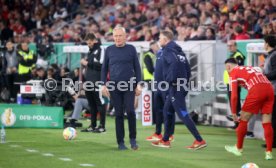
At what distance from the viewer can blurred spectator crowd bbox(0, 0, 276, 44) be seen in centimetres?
2200

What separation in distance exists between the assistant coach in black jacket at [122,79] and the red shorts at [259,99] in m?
2.07

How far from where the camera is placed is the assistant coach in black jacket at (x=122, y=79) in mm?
14258

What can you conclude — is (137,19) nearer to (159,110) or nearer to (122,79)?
(159,110)

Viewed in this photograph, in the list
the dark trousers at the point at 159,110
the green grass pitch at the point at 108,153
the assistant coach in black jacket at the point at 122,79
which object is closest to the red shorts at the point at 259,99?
the green grass pitch at the point at 108,153

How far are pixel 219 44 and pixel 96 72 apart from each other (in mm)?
5148

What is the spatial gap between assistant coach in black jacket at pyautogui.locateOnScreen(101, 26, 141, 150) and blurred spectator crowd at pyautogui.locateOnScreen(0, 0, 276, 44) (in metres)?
5.47

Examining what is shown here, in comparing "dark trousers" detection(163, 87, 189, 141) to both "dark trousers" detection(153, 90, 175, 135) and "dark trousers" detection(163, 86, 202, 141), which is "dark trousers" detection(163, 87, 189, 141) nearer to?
"dark trousers" detection(163, 86, 202, 141)

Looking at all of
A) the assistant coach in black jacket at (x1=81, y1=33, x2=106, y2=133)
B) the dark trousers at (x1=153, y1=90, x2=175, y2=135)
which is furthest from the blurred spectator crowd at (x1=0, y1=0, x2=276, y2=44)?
the assistant coach in black jacket at (x1=81, y1=33, x2=106, y2=133)

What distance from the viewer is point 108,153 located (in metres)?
13.9

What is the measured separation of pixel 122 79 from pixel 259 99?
255 cm

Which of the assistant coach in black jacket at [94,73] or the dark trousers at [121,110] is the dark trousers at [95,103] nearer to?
the assistant coach in black jacket at [94,73]

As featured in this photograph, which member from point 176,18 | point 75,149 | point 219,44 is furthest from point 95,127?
point 176,18

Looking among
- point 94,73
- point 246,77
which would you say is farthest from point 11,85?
point 246,77

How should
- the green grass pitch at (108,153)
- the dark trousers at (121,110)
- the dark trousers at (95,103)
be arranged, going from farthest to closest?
the dark trousers at (95,103), the dark trousers at (121,110), the green grass pitch at (108,153)
